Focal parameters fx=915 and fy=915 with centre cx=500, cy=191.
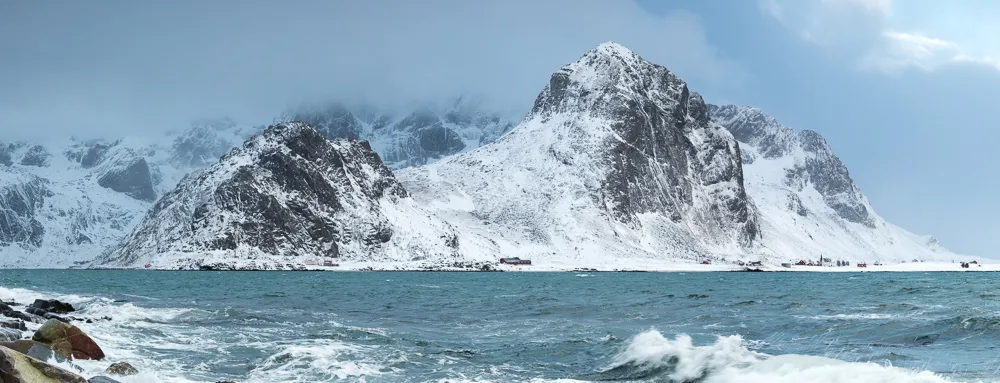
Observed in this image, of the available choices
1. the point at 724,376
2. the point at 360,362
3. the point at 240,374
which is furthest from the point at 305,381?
the point at 724,376

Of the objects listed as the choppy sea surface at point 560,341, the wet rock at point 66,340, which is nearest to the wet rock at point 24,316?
the choppy sea surface at point 560,341

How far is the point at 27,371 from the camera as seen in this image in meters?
24.2

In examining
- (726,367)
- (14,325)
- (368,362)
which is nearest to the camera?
(726,367)

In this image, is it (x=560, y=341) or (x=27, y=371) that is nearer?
(x=27, y=371)

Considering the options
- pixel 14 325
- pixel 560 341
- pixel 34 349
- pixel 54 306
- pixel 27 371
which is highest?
pixel 560 341

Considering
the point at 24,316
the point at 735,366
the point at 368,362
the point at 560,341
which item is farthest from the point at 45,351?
the point at 735,366

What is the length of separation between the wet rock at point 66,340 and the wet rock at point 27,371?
298 inches

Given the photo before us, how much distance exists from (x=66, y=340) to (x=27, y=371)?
31.1 feet

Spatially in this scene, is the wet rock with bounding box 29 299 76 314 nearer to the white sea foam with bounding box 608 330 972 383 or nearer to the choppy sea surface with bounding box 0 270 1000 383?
the choppy sea surface with bounding box 0 270 1000 383

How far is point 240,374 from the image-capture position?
33.7m

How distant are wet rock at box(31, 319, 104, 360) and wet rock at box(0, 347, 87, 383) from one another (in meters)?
7.57

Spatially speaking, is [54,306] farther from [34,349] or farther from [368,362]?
[368,362]

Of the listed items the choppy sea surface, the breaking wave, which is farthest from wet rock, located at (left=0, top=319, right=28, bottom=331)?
the breaking wave

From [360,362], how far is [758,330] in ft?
72.5
